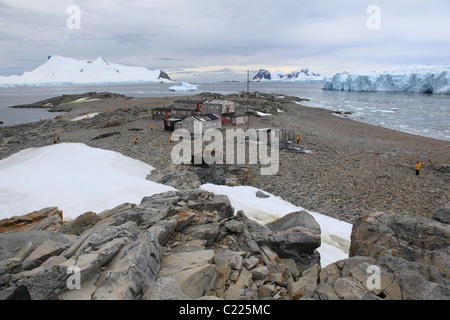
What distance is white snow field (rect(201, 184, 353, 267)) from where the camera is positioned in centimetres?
1084

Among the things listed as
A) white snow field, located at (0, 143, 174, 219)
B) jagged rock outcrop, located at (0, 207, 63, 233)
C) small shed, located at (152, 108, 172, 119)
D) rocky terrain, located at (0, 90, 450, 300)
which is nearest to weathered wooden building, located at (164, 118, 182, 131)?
small shed, located at (152, 108, 172, 119)

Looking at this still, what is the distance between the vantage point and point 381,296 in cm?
→ 613

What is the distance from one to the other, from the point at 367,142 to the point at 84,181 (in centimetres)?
3127

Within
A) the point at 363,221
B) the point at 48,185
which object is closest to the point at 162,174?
the point at 48,185

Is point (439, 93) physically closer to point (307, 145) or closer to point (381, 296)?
point (307, 145)

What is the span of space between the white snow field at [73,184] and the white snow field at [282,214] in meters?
4.51

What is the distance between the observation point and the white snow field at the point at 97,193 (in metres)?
12.9

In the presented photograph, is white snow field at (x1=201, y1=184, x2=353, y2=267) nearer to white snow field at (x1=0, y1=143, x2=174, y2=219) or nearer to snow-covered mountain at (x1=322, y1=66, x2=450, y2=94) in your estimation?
white snow field at (x1=0, y1=143, x2=174, y2=219)

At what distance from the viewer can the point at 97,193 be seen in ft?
49.8

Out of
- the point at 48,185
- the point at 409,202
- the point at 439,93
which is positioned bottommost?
the point at 409,202

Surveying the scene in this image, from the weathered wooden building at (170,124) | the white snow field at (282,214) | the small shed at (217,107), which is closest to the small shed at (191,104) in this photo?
the small shed at (217,107)

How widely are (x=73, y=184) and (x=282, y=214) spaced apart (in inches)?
503

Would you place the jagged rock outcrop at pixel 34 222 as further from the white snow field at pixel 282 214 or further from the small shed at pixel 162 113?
the small shed at pixel 162 113

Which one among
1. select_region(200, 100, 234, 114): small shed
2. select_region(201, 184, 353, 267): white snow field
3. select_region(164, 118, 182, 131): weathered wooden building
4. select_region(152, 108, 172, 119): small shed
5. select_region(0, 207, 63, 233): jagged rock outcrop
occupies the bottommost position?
select_region(201, 184, 353, 267): white snow field
